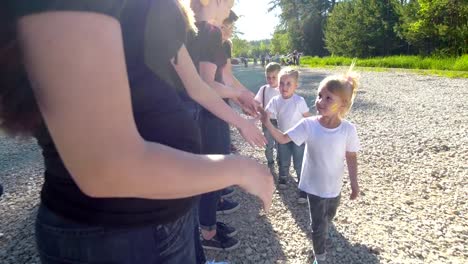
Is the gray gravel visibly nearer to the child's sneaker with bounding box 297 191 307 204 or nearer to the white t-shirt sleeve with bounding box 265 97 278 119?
the child's sneaker with bounding box 297 191 307 204

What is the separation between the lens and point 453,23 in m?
24.8

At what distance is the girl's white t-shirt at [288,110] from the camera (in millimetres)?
4016

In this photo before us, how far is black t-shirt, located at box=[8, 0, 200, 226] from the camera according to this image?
33.1 inches

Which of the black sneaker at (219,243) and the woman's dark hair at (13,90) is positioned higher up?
the woman's dark hair at (13,90)

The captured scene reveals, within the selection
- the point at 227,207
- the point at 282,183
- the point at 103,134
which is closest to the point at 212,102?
the point at 103,134

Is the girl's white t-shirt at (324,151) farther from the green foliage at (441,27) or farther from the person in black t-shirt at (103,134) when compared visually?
the green foliage at (441,27)

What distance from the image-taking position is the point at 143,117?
94 centimetres

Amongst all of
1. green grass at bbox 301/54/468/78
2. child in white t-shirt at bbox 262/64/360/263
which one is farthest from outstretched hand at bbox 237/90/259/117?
green grass at bbox 301/54/468/78

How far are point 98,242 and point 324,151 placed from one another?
2041 millimetres

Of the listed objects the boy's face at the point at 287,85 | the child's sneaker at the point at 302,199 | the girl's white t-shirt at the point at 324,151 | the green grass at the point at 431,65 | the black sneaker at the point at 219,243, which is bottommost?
the green grass at the point at 431,65

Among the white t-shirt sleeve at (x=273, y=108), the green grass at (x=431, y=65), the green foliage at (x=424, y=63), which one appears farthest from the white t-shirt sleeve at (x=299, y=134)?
the green foliage at (x=424, y=63)

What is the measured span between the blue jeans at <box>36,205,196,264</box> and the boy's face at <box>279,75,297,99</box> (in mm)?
3249

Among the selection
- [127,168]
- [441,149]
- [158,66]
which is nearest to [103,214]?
[127,168]

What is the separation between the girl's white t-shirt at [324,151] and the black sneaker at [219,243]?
82 centimetres
